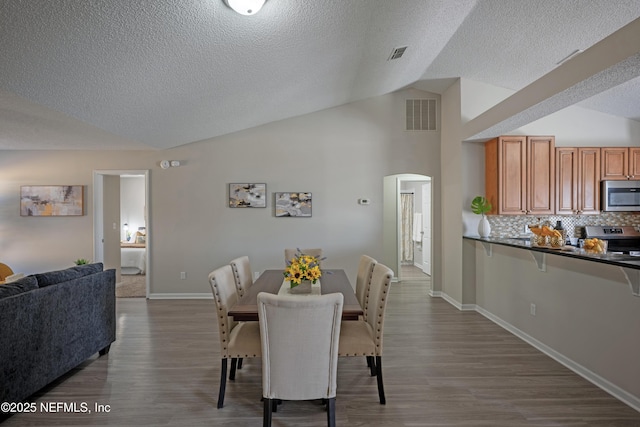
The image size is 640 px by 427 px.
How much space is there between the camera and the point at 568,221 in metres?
4.89

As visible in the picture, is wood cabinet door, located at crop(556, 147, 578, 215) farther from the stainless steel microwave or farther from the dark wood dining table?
the dark wood dining table

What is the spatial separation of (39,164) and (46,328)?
13.9 ft

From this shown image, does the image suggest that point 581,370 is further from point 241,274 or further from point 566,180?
point 241,274

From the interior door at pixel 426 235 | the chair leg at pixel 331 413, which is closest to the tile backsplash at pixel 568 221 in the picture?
the interior door at pixel 426 235

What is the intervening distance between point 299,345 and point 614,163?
5.15 m

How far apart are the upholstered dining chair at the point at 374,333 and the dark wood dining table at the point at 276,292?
0.19 m

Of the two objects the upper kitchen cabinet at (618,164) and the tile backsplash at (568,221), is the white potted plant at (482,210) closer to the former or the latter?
the tile backsplash at (568,221)

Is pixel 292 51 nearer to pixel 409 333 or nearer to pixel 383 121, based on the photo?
Answer: pixel 383 121

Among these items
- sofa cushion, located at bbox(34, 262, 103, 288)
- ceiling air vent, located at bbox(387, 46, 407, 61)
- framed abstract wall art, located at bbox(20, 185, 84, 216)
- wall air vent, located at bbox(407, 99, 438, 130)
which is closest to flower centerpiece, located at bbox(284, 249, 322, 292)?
sofa cushion, located at bbox(34, 262, 103, 288)

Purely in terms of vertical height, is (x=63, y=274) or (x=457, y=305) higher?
(x=63, y=274)

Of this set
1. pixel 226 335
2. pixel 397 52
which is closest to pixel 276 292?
pixel 226 335

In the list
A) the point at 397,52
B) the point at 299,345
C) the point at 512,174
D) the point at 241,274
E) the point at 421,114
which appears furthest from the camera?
the point at 421,114

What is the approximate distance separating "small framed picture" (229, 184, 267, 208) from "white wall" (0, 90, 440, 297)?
11 cm

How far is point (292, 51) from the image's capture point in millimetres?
3367
